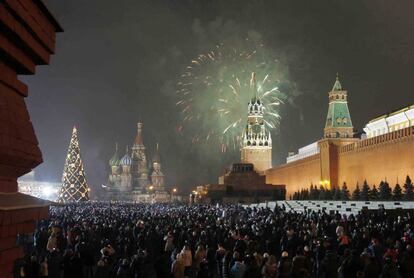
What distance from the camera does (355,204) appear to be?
26.9 metres

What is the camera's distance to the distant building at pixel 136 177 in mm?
99625

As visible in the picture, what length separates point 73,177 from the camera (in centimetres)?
5412

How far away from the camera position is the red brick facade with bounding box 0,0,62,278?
3.60 meters

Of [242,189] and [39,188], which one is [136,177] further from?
[242,189]

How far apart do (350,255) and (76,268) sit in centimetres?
409

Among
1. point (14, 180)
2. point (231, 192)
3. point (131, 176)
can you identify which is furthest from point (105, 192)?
point (14, 180)

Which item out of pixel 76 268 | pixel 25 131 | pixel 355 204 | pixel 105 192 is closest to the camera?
pixel 25 131

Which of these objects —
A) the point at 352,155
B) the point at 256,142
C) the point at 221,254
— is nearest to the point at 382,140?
the point at 352,155

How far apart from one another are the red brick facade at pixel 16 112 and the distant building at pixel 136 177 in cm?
9448

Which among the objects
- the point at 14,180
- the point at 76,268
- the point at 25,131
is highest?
the point at 25,131

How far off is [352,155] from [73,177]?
28401mm

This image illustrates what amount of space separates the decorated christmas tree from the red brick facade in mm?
50740

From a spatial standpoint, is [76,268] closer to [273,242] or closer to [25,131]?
[25,131]

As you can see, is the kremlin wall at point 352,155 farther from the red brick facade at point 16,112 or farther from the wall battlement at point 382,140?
the red brick facade at point 16,112
